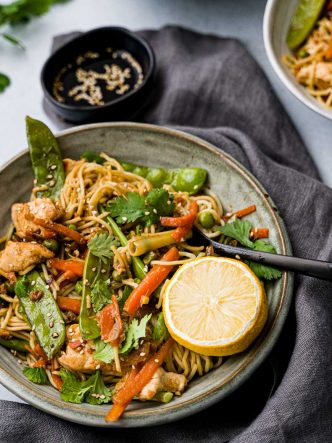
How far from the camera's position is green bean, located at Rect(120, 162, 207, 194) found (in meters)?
4.17

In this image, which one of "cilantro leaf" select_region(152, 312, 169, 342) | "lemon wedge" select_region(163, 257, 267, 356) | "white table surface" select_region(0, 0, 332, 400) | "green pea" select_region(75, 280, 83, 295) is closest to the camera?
"lemon wedge" select_region(163, 257, 267, 356)

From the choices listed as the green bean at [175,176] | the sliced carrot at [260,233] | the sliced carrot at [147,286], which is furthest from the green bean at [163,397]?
the green bean at [175,176]

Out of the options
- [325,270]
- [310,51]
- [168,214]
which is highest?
[310,51]

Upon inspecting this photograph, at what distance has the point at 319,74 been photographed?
14.8 ft

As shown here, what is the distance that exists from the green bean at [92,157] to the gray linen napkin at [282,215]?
719mm

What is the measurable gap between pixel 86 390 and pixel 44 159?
Result: 5.24 feet

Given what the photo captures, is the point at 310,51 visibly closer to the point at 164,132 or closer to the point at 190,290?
the point at 164,132

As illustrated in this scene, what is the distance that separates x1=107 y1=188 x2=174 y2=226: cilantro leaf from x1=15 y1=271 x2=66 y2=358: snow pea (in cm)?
65

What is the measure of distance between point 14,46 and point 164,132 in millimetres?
2229

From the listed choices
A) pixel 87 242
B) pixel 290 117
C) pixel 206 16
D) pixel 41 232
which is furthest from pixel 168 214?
pixel 206 16

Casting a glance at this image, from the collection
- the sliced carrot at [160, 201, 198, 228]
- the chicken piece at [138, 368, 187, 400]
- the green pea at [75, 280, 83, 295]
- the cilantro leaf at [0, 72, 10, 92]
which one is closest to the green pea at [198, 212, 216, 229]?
the sliced carrot at [160, 201, 198, 228]

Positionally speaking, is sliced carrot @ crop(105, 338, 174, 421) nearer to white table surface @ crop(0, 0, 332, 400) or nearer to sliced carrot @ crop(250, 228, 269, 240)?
sliced carrot @ crop(250, 228, 269, 240)

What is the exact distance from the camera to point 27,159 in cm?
418

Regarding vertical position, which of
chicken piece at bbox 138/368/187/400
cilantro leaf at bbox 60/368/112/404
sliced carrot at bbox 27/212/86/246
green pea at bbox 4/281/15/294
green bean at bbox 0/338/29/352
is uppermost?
sliced carrot at bbox 27/212/86/246
